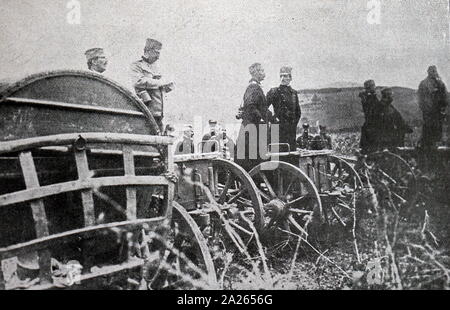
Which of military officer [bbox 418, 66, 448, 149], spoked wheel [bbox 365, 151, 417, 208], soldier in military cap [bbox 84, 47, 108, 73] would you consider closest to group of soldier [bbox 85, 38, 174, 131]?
soldier in military cap [bbox 84, 47, 108, 73]

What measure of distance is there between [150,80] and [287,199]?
253cm

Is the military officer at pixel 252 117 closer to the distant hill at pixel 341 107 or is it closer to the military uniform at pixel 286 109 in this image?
the military uniform at pixel 286 109

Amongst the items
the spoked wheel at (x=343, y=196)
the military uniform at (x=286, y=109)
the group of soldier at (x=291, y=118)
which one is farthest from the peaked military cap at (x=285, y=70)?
the spoked wheel at (x=343, y=196)

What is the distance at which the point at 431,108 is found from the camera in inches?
213

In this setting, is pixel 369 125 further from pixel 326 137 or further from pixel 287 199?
pixel 326 137

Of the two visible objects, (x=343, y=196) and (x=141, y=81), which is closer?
(x=141, y=81)

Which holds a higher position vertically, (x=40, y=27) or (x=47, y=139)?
(x=40, y=27)

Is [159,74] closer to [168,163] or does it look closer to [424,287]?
[168,163]

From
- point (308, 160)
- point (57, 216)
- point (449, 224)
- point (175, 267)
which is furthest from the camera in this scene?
point (308, 160)

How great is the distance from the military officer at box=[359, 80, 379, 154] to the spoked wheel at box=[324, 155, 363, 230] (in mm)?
440

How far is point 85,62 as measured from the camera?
16.3 feet

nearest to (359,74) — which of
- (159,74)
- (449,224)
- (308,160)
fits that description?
(308,160)

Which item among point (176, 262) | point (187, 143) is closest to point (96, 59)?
point (176, 262)
